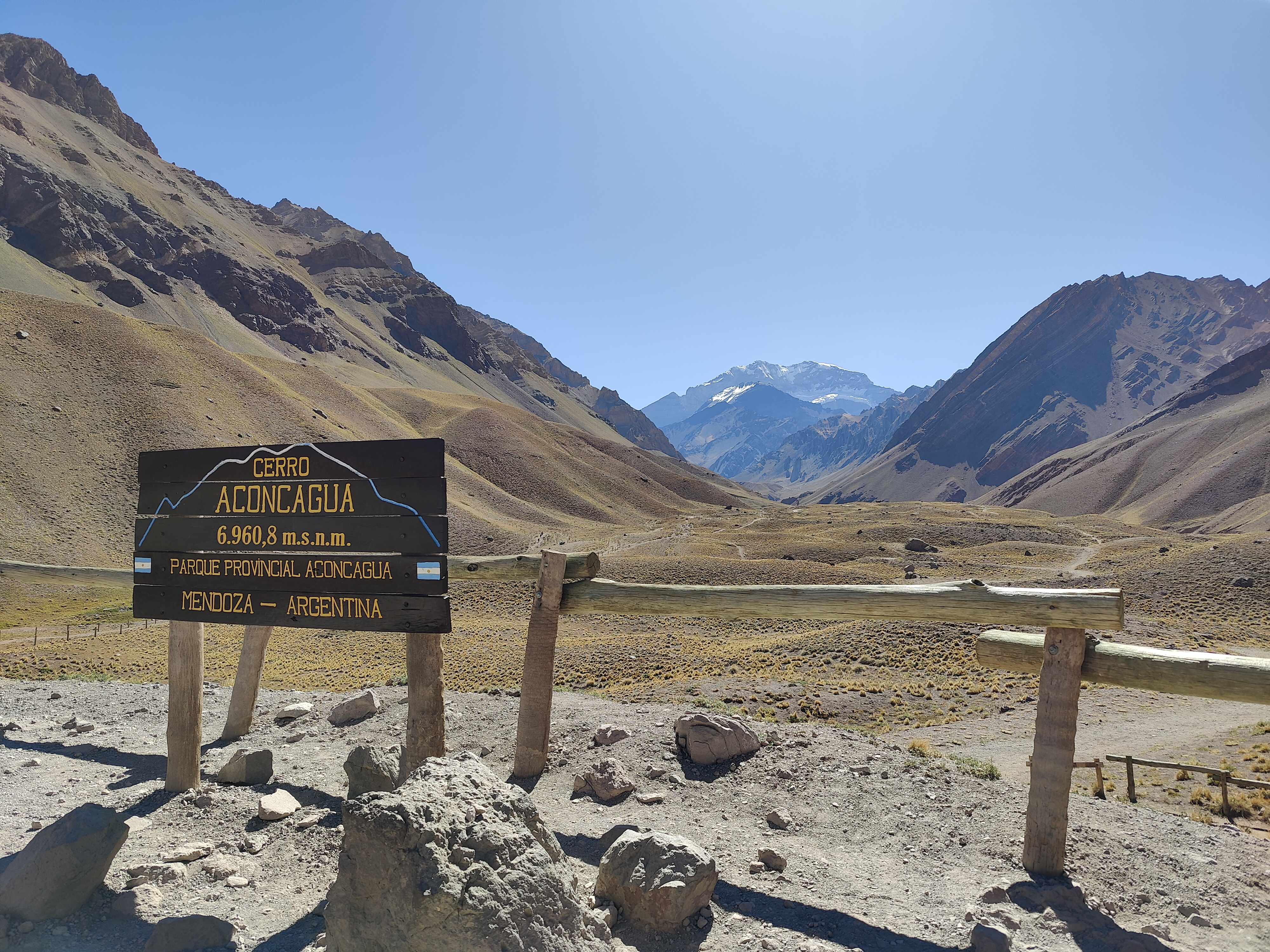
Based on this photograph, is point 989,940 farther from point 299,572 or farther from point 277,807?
point 299,572

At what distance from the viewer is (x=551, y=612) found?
22.2ft

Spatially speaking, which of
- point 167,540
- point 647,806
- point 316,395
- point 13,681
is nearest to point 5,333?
point 316,395

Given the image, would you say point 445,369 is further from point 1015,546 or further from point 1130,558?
point 1130,558

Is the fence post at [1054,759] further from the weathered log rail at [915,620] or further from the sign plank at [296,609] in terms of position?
the sign plank at [296,609]

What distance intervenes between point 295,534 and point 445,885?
376 cm

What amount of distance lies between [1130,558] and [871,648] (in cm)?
Answer: 3781

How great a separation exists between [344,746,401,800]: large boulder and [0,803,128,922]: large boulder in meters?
1.57

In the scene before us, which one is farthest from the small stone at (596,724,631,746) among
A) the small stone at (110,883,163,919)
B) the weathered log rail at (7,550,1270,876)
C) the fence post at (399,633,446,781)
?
the small stone at (110,883,163,919)

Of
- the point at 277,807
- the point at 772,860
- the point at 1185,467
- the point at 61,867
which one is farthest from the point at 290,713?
the point at 1185,467

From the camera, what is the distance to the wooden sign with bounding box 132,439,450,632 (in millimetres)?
5492

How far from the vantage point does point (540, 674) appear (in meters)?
6.70

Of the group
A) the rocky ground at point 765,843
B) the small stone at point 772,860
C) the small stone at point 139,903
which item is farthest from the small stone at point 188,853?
the small stone at point 772,860

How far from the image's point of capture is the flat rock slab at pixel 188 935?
3775mm

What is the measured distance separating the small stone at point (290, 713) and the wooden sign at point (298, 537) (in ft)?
10.8
